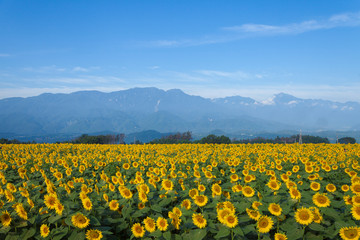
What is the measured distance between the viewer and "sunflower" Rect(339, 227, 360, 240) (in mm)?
3521

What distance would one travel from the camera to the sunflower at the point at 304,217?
3.77 metres

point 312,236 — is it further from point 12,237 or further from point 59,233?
point 12,237

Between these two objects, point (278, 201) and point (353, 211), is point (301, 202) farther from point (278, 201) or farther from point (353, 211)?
point (353, 211)

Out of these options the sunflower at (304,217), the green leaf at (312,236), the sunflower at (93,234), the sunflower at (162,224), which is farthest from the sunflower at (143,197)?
the green leaf at (312,236)

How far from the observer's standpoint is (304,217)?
3.82 meters

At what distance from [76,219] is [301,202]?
391cm

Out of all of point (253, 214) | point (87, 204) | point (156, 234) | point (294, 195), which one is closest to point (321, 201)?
point (294, 195)

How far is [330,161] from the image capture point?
9352 mm

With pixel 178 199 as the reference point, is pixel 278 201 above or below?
above

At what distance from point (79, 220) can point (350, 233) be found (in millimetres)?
3964

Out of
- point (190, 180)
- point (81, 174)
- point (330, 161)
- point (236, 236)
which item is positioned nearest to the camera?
point (236, 236)

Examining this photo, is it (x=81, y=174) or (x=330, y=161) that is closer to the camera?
(x=81, y=174)

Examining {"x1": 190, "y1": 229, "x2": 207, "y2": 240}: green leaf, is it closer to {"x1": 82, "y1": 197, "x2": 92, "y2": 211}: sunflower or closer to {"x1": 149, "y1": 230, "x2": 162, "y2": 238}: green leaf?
{"x1": 149, "y1": 230, "x2": 162, "y2": 238}: green leaf

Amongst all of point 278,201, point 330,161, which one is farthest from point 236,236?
point 330,161
